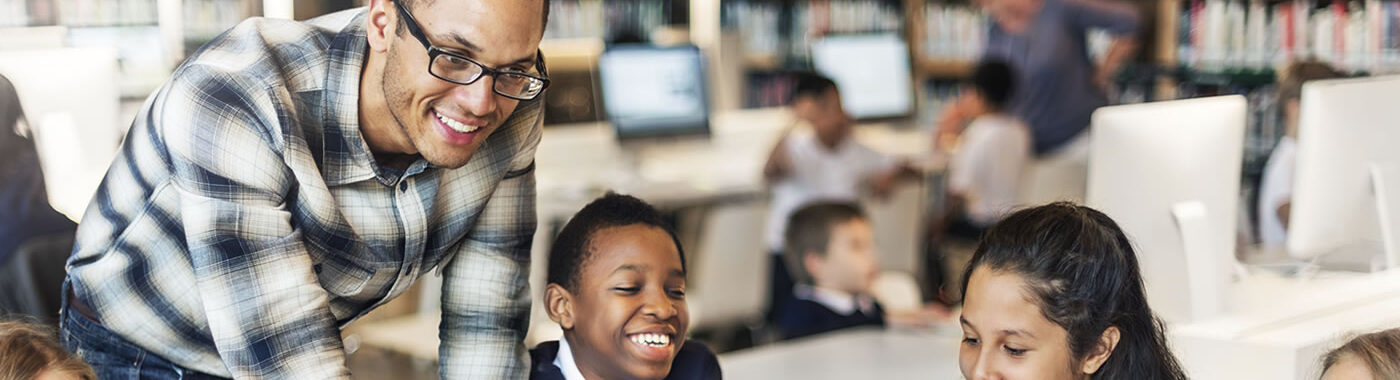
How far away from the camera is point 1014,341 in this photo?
194 centimetres

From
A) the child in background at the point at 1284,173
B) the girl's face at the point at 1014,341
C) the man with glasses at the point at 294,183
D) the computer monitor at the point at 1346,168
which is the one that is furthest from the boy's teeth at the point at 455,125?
the child in background at the point at 1284,173

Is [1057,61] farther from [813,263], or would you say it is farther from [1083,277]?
[1083,277]

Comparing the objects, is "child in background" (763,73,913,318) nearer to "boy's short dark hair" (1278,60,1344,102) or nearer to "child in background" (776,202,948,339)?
"child in background" (776,202,948,339)

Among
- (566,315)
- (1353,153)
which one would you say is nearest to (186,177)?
(566,315)

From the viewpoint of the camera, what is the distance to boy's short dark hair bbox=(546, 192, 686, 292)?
197cm

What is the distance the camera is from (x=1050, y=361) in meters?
1.94

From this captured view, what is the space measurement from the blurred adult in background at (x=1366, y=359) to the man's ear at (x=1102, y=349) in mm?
307

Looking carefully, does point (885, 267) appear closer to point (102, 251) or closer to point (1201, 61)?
point (1201, 61)

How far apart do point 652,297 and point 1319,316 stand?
53.1 inches

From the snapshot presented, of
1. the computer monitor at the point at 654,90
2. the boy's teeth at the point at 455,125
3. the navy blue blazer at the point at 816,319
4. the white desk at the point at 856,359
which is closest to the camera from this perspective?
the boy's teeth at the point at 455,125

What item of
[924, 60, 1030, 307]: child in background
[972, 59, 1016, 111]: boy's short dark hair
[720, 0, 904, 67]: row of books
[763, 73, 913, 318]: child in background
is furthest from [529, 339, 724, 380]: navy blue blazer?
[720, 0, 904, 67]: row of books

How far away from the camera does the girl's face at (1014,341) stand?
6.32 feet

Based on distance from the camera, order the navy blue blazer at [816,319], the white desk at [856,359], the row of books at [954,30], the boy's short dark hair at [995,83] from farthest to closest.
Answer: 1. the row of books at [954,30]
2. the boy's short dark hair at [995,83]
3. the navy blue blazer at [816,319]
4. the white desk at [856,359]

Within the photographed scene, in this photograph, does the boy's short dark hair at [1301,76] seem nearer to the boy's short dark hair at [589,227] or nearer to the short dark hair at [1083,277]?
the short dark hair at [1083,277]
